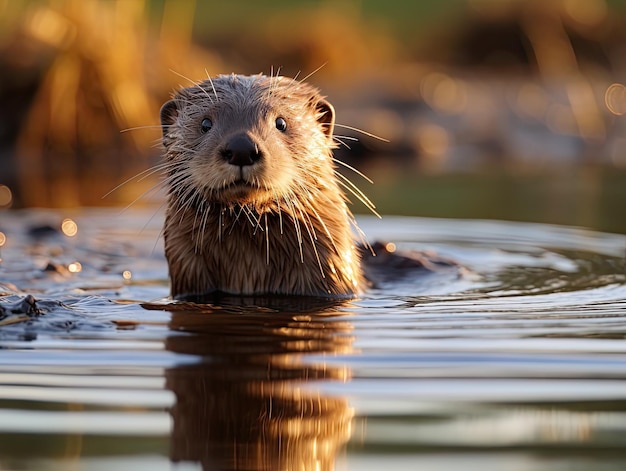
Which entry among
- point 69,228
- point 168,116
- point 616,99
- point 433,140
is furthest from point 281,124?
point 616,99

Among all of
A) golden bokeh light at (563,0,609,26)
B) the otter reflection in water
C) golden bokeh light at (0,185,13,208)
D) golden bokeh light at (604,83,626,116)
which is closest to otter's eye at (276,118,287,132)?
the otter reflection in water

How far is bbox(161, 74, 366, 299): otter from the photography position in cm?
503

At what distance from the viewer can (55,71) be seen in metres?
12.8

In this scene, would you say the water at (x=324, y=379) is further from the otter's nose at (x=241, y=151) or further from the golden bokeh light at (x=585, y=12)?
the golden bokeh light at (x=585, y=12)

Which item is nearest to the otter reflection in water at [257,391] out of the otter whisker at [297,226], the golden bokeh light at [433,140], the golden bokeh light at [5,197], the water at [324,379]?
the water at [324,379]

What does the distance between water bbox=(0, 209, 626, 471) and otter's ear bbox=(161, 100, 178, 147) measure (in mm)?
769

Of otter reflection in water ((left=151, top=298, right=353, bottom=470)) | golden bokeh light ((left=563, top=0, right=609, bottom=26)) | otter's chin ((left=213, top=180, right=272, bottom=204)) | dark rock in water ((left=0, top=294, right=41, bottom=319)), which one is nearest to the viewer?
otter reflection in water ((left=151, top=298, right=353, bottom=470))

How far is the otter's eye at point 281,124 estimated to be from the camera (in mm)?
5119

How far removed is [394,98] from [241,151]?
11.8m

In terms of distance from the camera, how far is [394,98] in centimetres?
1616

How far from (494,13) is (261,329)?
55.4ft

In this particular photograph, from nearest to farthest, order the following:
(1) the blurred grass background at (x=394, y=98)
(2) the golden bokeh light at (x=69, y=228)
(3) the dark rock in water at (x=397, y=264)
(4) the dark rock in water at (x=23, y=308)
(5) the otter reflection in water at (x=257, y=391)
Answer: (5) the otter reflection in water at (x=257, y=391) → (4) the dark rock in water at (x=23, y=308) → (3) the dark rock in water at (x=397, y=264) → (2) the golden bokeh light at (x=69, y=228) → (1) the blurred grass background at (x=394, y=98)

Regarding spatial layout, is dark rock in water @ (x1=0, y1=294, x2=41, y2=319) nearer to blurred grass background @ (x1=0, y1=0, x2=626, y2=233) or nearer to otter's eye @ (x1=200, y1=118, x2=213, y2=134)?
otter's eye @ (x1=200, y1=118, x2=213, y2=134)

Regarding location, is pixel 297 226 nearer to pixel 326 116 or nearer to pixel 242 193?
pixel 242 193
